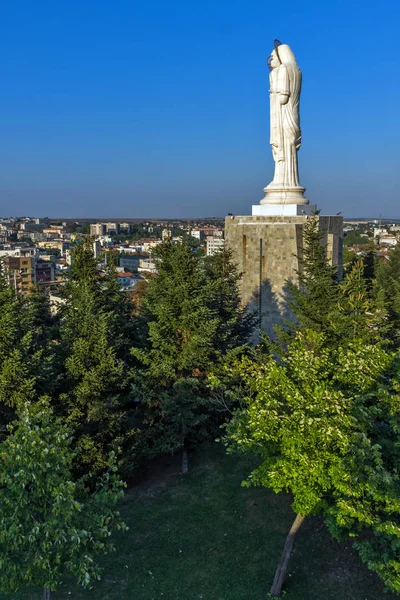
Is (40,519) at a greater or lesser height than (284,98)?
lesser

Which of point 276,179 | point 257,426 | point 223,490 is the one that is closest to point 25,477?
point 257,426

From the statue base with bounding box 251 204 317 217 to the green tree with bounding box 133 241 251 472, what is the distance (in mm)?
6055

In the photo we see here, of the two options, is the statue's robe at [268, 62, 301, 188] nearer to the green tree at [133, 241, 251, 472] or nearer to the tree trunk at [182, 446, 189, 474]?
the green tree at [133, 241, 251, 472]

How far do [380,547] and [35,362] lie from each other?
9.67m

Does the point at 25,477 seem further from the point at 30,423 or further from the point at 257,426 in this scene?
the point at 257,426

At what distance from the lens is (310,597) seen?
32.5 ft

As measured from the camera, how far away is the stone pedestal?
2016 centimetres

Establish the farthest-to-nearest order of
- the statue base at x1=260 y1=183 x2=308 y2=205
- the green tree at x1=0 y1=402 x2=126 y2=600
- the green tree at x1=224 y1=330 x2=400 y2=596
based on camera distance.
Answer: the statue base at x1=260 y1=183 x2=308 y2=205 < the green tree at x1=224 y1=330 x2=400 y2=596 < the green tree at x1=0 y1=402 x2=126 y2=600

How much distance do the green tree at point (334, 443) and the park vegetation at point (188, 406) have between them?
4 cm

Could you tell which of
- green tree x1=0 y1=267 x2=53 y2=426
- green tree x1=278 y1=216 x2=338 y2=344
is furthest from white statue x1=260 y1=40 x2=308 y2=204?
green tree x1=0 y1=267 x2=53 y2=426

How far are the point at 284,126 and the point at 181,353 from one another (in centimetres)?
1201

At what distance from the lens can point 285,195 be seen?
68.4 ft

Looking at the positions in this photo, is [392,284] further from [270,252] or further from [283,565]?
[283,565]

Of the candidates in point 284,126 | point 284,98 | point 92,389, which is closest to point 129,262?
point 284,126
